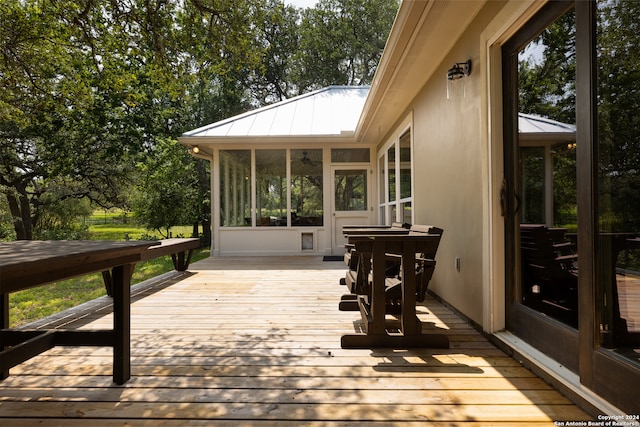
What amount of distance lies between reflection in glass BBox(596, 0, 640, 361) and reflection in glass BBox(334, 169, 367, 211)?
6011mm

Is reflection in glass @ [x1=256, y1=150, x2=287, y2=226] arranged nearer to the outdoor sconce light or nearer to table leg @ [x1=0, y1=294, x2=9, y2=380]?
the outdoor sconce light

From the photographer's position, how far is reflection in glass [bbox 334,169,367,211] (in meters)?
7.55

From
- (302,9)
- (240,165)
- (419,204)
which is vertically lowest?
(419,204)

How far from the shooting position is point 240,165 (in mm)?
7574

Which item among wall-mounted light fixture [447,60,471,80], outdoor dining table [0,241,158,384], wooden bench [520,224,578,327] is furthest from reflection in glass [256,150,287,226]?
wooden bench [520,224,578,327]

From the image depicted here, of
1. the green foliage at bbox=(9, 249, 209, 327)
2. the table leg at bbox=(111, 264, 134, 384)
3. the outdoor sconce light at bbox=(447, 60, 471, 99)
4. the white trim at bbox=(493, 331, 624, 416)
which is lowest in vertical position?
the green foliage at bbox=(9, 249, 209, 327)

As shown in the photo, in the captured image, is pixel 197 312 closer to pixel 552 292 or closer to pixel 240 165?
pixel 552 292

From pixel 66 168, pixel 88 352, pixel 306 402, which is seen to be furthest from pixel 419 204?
pixel 66 168

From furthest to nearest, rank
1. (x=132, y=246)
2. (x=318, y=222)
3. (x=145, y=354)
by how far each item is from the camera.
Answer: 1. (x=318, y=222)
2. (x=145, y=354)
3. (x=132, y=246)

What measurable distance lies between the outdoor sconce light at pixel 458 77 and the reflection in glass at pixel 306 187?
15.1 feet

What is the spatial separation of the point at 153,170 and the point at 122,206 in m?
3.01

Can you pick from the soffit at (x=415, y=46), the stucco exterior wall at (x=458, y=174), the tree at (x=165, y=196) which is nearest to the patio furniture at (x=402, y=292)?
the stucco exterior wall at (x=458, y=174)

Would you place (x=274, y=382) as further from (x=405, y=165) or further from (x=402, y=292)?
(x=405, y=165)

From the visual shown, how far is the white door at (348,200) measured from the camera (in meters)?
7.52
